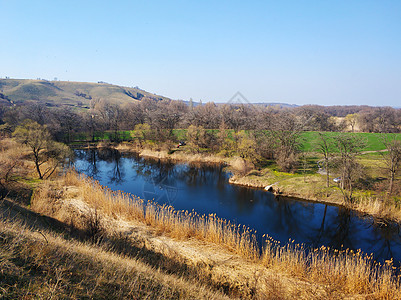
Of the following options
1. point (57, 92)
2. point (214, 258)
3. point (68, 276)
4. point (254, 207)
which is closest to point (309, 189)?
point (254, 207)

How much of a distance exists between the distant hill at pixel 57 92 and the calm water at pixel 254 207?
88583mm

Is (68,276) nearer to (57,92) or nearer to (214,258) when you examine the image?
(214,258)

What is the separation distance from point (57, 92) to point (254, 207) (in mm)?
163939

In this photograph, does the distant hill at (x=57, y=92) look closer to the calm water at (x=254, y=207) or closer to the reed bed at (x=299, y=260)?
the calm water at (x=254, y=207)

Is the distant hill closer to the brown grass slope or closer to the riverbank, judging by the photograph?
the riverbank

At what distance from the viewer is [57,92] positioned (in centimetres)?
14188

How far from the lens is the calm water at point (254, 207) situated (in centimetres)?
1341

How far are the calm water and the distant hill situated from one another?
88.6m

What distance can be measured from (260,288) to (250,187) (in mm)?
15578

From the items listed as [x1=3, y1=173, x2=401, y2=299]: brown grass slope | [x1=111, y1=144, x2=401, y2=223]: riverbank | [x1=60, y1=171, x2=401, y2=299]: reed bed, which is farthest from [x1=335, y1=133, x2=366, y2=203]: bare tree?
[x1=3, y1=173, x2=401, y2=299]: brown grass slope

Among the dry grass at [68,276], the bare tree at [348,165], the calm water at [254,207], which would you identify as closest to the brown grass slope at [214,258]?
the dry grass at [68,276]

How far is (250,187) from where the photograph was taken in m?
23.0

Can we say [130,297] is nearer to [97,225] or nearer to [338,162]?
[97,225]

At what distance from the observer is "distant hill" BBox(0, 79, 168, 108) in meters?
112
